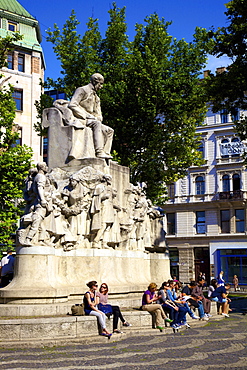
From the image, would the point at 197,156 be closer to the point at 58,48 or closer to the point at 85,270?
the point at 58,48

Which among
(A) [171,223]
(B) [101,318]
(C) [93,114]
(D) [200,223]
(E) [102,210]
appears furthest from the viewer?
(A) [171,223]

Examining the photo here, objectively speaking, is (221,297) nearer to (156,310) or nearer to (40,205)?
(156,310)

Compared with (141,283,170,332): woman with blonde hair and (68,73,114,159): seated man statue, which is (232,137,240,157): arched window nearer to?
(68,73,114,159): seated man statue

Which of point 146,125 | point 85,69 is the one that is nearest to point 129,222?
point 146,125

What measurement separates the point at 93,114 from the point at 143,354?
329 inches

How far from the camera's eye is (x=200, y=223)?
1810 inches

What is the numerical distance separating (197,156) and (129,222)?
13.5m

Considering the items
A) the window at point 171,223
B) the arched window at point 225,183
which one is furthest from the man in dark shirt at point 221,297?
the window at point 171,223

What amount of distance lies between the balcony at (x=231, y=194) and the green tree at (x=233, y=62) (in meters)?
24.1

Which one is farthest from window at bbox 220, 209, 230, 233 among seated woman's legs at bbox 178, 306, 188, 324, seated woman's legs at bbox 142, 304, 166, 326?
seated woman's legs at bbox 142, 304, 166, 326

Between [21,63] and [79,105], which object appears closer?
[79,105]

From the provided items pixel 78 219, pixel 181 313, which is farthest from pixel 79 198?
pixel 181 313

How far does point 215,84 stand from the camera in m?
19.6

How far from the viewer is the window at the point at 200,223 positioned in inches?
1796
